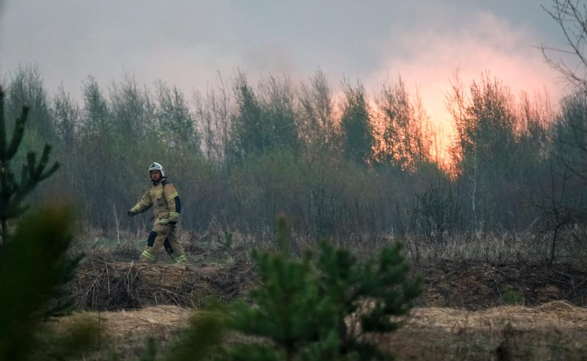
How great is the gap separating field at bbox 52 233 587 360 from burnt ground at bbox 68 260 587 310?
1 cm

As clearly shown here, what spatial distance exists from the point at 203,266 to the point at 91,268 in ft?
7.01

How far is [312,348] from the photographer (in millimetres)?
3760

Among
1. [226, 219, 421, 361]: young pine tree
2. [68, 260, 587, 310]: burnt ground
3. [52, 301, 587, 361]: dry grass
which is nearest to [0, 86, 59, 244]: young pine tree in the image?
[52, 301, 587, 361]: dry grass

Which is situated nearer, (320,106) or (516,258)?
(516,258)

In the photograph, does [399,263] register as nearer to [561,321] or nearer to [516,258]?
[561,321]

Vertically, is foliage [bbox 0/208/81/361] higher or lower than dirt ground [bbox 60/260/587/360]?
higher

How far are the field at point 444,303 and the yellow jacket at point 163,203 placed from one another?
1232 millimetres

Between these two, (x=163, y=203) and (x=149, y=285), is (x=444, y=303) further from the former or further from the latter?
(x=163, y=203)

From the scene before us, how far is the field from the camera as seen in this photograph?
7.01 meters

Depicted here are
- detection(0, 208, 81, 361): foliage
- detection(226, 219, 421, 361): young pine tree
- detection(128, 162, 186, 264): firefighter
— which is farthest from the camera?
detection(128, 162, 186, 264): firefighter

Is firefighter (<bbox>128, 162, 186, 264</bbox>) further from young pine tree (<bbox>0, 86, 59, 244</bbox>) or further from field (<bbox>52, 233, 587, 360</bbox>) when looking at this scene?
young pine tree (<bbox>0, 86, 59, 244</bbox>)

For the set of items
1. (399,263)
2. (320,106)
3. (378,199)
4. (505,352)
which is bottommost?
(505,352)

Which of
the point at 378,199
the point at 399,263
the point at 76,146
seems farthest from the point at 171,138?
the point at 399,263

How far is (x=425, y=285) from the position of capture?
11.6m
